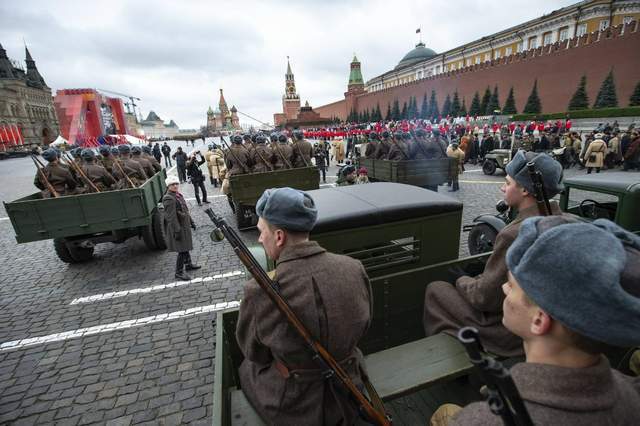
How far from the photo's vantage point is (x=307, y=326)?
1810 millimetres

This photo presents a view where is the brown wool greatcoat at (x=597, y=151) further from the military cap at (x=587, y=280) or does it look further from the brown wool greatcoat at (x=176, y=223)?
the military cap at (x=587, y=280)

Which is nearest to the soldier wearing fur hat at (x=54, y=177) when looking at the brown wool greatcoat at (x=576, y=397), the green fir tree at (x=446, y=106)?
the brown wool greatcoat at (x=576, y=397)

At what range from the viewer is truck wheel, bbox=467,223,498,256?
5.00 m

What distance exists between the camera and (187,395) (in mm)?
3398

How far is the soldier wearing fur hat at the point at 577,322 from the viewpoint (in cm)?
96

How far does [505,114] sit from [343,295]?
135ft

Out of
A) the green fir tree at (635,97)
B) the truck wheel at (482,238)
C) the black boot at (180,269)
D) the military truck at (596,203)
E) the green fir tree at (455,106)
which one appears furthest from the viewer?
the green fir tree at (455,106)

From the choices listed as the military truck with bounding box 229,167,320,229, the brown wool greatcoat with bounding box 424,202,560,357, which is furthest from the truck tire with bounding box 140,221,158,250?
the brown wool greatcoat with bounding box 424,202,560,357

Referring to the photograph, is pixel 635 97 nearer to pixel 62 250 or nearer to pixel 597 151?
pixel 597 151

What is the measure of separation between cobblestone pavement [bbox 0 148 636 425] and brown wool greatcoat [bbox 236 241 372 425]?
1707mm

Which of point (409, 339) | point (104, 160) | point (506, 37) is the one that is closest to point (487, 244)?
point (409, 339)

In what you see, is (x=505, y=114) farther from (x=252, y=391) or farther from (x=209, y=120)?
(x=209, y=120)

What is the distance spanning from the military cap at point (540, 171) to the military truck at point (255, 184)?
234 inches

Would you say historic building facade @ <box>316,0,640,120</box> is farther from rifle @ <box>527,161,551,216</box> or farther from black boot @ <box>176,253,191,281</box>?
black boot @ <box>176,253,191,281</box>
